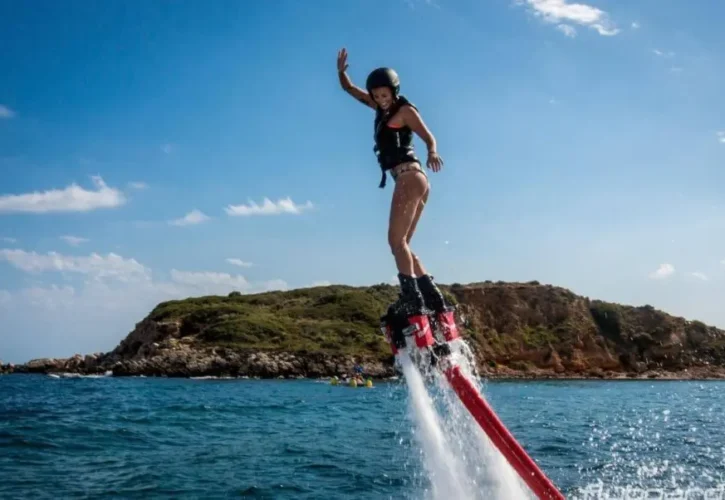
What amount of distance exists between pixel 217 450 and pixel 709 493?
41.1 feet

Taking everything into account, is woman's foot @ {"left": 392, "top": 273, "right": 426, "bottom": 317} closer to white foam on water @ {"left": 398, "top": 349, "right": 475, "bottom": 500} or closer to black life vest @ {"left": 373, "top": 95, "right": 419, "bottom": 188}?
white foam on water @ {"left": 398, "top": 349, "right": 475, "bottom": 500}

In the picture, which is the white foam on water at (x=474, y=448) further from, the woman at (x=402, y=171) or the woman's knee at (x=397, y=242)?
the woman's knee at (x=397, y=242)

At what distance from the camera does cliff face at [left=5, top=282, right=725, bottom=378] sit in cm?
7850

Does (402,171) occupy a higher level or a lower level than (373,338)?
lower

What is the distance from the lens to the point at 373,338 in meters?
88.1

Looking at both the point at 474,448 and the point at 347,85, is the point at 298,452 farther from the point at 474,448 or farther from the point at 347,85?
the point at 347,85

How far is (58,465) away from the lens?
50.2 ft

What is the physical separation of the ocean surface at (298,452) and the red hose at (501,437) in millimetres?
882

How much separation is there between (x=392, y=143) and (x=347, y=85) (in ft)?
4.26

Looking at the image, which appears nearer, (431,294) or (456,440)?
(431,294)

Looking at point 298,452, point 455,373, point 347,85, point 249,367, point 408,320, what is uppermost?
point 347,85

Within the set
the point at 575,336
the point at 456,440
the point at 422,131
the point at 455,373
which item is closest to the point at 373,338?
the point at 575,336

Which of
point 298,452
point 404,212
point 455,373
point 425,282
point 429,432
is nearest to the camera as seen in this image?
point 455,373

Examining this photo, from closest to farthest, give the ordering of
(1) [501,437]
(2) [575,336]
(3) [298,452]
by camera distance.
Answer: (1) [501,437]
(3) [298,452]
(2) [575,336]
